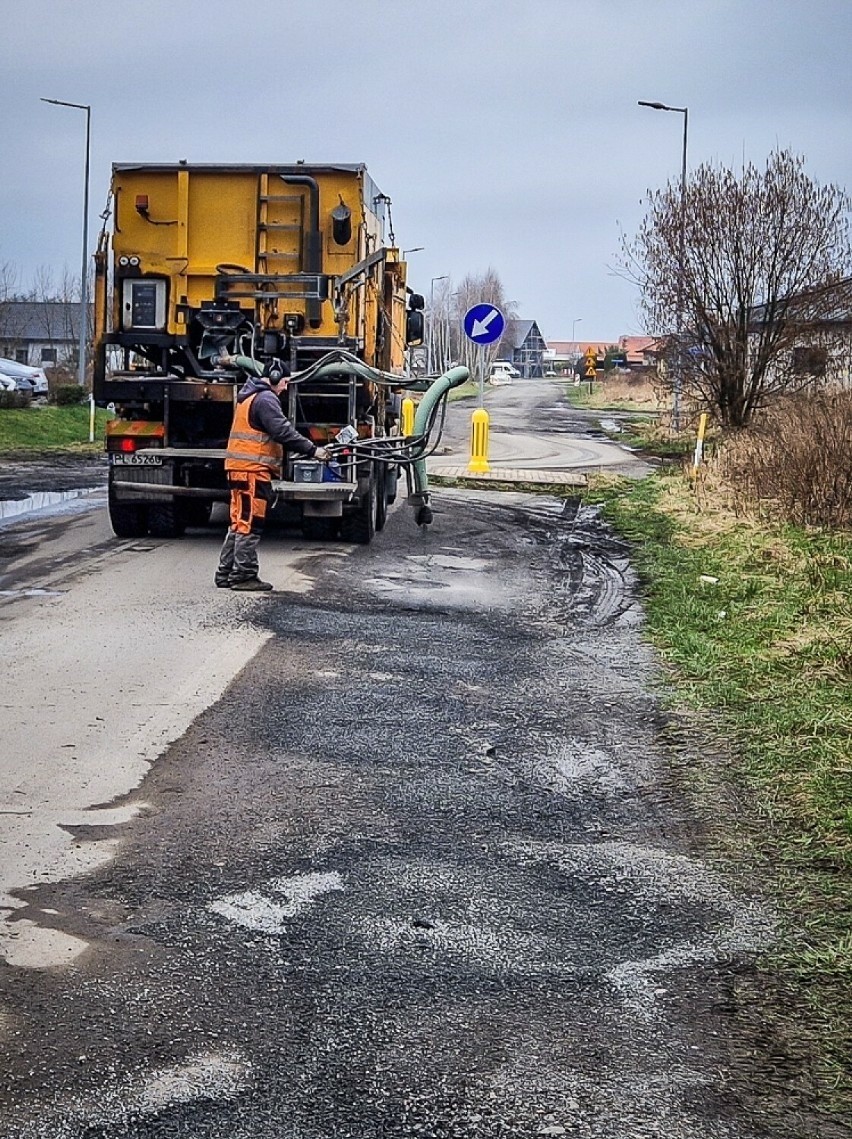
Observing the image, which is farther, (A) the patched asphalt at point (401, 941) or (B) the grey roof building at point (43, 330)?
(B) the grey roof building at point (43, 330)

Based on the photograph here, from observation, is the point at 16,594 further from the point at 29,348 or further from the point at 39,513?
the point at 29,348

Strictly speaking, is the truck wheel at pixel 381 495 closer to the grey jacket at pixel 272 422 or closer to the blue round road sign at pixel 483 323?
the grey jacket at pixel 272 422

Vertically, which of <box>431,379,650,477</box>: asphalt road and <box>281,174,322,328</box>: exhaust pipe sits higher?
<box>281,174,322,328</box>: exhaust pipe

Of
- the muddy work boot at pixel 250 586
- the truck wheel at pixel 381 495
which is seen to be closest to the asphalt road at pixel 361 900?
the muddy work boot at pixel 250 586

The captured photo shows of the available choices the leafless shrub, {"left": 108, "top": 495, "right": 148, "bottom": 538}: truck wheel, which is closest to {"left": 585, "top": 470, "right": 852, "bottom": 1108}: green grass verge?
the leafless shrub

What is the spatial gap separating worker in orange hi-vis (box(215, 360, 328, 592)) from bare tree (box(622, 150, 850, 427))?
15.8 metres

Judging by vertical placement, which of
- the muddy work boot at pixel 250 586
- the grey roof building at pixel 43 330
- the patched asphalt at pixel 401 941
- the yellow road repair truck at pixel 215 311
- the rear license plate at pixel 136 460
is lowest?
the patched asphalt at pixel 401 941

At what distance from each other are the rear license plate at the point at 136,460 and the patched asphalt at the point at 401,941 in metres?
6.17

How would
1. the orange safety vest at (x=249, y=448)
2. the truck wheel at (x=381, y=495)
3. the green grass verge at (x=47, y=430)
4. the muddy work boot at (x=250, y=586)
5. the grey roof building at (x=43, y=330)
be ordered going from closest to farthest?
1. the muddy work boot at (x=250, y=586)
2. the orange safety vest at (x=249, y=448)
3. the truck wheel at (x=381, y=495)
4. the green grass verge at (x=47, y=430)
5. the grey roof building at (x=43, y=330)

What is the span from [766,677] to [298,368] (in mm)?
6865

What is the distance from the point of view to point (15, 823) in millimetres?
5766

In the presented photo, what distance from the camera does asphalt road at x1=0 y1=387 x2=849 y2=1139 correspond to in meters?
3.73

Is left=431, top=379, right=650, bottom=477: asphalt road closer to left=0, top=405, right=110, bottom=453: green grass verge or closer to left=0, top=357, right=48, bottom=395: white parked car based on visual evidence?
left=0, top=405, right=110, bottom=453: green grass verge

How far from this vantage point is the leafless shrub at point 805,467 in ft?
50.1
